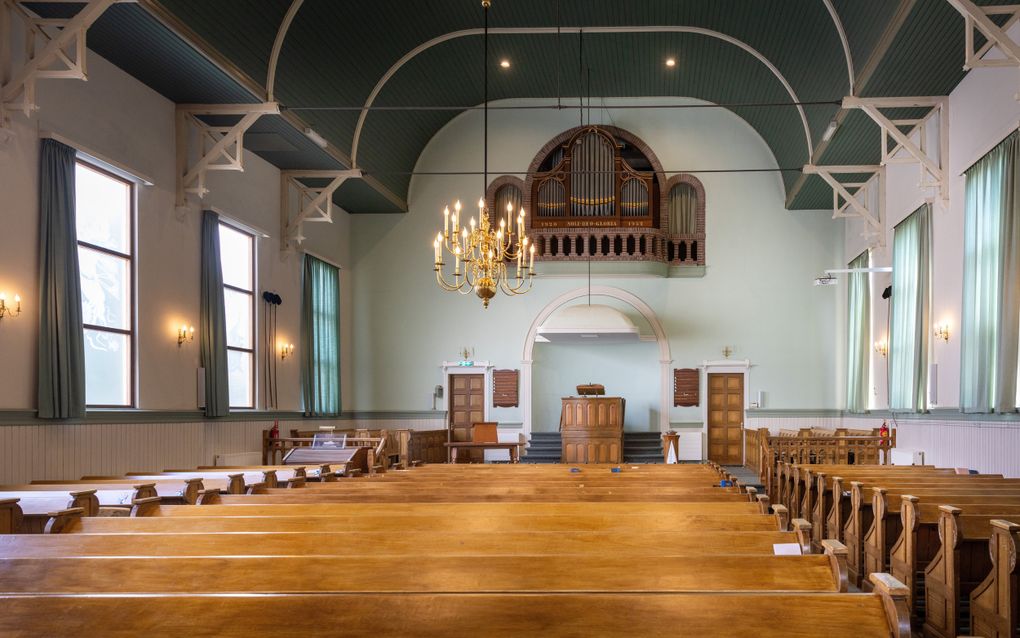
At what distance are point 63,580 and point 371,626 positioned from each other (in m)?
1.17

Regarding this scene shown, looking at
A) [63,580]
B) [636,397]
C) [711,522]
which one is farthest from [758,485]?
[63,580]

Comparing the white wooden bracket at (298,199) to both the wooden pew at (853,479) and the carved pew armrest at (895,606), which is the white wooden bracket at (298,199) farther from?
the carved pew armrest at (895,606)

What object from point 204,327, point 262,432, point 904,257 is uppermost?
point 904,257

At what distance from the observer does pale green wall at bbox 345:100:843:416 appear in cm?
1747

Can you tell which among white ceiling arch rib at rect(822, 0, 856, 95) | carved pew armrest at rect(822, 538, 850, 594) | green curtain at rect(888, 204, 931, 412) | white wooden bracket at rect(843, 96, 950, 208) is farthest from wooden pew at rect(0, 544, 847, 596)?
green curtain at rect(888, 204, 931, 412)

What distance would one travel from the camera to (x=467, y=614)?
215 cm

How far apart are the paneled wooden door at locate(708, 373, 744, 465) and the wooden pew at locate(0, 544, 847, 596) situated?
15.0 metres

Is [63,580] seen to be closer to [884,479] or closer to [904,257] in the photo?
[884,479]

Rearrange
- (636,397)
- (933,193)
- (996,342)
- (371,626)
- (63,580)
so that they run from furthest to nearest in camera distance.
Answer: (636,397), (933,193), (996,342), (63,580), (371,626)

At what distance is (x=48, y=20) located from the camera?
27.6ft

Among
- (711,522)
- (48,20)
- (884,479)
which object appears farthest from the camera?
(48,20)

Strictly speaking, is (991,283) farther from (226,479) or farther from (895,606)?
(895,606)

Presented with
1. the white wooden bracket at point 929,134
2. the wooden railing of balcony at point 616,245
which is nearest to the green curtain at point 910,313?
the white wooden bracket at point 929,134

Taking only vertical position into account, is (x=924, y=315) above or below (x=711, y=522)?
above
